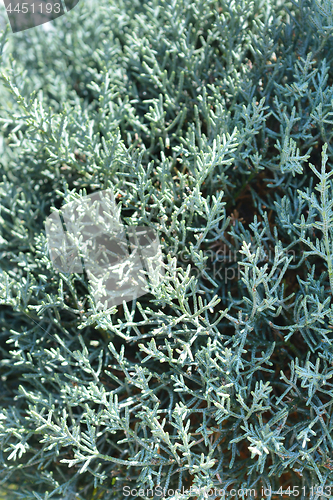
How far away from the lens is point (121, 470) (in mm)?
1465

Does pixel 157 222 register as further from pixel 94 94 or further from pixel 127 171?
pixel 94 94

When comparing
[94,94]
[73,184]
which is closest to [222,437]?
[73,184]
